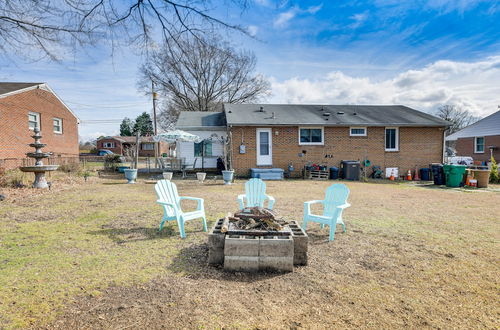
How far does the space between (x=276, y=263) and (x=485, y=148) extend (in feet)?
88.7

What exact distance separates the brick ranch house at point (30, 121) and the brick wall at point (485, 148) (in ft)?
97.0

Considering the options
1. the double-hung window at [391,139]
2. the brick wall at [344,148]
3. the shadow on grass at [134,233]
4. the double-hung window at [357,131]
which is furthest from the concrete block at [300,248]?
the double-hung window at [391,139]

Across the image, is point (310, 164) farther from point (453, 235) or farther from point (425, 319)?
point (425, 319)

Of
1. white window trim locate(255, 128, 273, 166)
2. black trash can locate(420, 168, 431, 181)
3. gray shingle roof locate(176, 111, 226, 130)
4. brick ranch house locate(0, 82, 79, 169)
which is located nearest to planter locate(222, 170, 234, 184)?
white window trim locate(255, 128, 273, 166)

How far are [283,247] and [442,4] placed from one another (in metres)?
4.21

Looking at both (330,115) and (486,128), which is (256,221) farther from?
(486,128)

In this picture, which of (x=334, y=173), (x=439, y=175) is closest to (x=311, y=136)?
(x=334, y=173)

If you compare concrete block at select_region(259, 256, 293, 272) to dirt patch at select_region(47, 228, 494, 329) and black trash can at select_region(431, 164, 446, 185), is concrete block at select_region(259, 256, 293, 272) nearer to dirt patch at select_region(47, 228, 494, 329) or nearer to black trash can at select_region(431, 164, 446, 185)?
dirt patch at select_region(47, 228, 494, 329)

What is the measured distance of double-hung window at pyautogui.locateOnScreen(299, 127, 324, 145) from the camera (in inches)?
614

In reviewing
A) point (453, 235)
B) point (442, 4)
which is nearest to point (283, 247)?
point (453, 235)

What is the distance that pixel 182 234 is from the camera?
4754 millimetres

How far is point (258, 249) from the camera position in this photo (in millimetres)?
3428

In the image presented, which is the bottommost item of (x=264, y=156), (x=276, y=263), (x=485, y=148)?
(x=276, y=263)

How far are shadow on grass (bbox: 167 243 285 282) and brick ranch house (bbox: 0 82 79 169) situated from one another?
1300 centimetres
